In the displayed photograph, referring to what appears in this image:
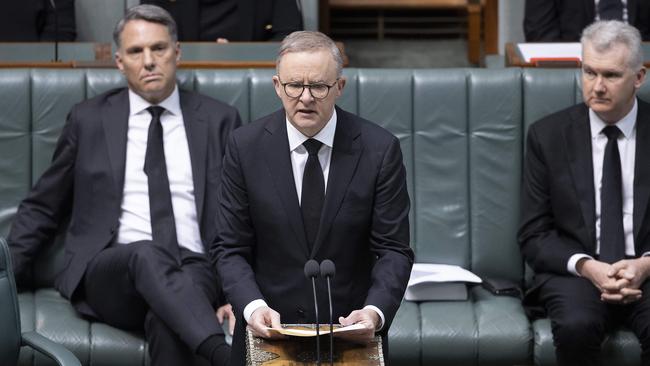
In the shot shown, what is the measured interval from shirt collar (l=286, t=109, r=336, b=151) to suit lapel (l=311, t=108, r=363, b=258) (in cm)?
2

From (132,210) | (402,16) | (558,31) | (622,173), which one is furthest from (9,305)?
(402,16)

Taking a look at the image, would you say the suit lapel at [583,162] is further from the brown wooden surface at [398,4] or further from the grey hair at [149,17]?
the brown wooden surface at [398,4]

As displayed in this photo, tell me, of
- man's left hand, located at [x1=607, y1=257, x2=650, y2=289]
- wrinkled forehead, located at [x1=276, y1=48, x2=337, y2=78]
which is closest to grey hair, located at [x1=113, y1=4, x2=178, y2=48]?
wrinkled forehead, located at [x1=276, y1=48, x2=337, y2=78]

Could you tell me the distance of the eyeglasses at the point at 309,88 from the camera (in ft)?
10.6

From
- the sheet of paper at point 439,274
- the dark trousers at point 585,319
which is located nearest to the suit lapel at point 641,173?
the dark trousers at point 585,319

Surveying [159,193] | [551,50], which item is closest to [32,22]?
[159,193]

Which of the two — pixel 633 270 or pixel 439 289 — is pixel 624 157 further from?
pixel 439 289

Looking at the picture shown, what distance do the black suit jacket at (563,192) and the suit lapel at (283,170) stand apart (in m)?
1.29

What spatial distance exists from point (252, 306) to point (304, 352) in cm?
25

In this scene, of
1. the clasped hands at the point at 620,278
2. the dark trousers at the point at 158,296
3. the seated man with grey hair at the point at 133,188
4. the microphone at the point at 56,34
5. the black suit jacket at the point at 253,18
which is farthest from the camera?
the black suit jacket at the point at 253,18

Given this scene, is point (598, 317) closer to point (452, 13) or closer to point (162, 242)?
point (162, 242)

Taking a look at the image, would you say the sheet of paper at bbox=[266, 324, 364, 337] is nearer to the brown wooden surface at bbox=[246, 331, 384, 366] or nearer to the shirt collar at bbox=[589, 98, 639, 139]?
the brown wooden surface at bbox=[246, 331, 384, 366]

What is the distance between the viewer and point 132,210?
14.3 ft

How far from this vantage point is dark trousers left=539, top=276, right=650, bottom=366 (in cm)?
401
